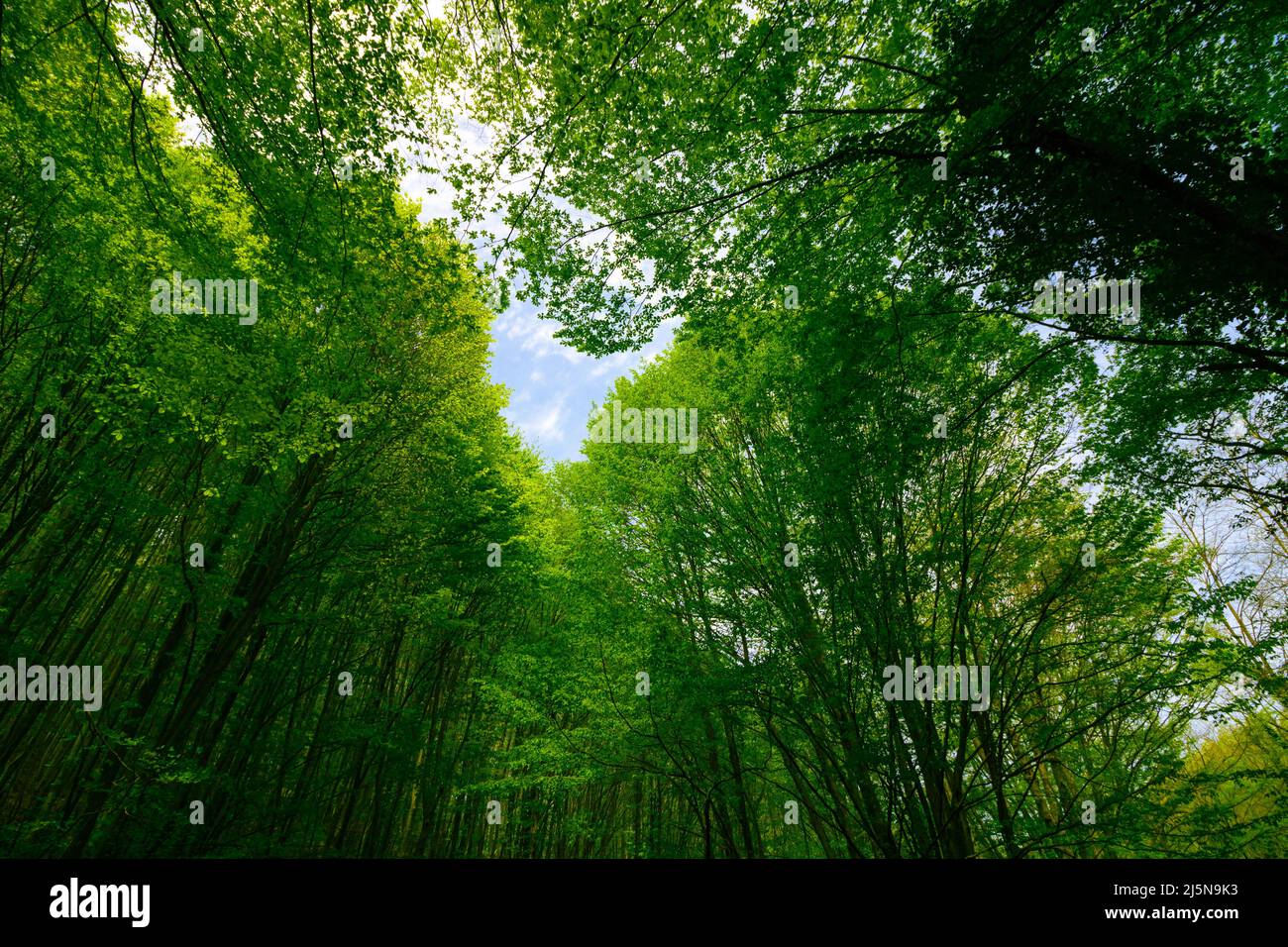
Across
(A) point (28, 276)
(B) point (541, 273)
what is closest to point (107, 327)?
(A) point (28, 276)

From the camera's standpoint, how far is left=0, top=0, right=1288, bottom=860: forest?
3666 mm

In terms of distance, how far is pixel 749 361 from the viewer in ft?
22.0

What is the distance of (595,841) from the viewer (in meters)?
13.4

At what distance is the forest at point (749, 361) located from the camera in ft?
12.0

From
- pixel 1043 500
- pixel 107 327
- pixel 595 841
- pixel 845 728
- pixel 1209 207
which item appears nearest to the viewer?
pixel 1209 207

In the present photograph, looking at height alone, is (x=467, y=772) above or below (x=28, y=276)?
below

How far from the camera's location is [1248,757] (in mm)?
10938

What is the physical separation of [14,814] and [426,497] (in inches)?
374

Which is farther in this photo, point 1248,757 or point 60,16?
point 1248,757

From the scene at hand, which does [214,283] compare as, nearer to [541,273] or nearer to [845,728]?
[541,273]

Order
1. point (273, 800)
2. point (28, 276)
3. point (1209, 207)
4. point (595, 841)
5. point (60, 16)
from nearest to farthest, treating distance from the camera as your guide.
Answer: point (1209, 207)
point (60, 16)
point (28, 276)
point (273, 800)
point (595, 841)
